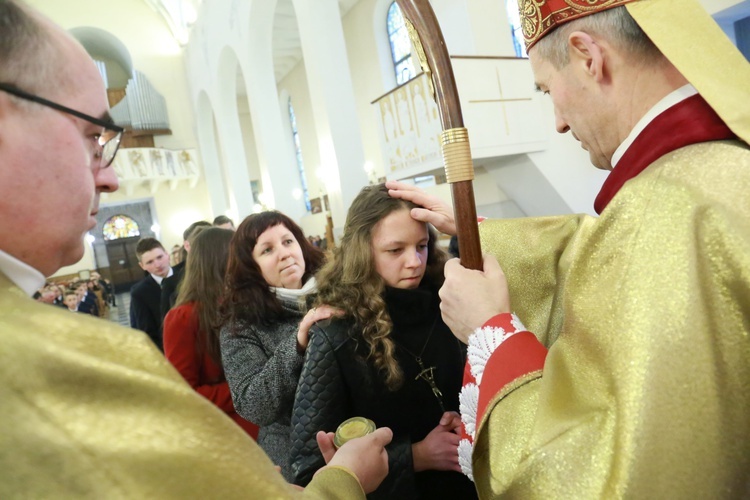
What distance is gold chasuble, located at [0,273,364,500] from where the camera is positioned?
51 centimetres

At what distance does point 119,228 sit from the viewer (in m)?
20.3

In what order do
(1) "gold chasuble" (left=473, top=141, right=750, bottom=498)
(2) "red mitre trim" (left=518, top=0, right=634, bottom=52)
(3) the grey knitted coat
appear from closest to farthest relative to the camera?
(1) "gold chasuble" (left=473, top=141, right=750, bottom=498) → (2) "red mitre trim" (left=518, top=0, right=634, bottom=52) → (3) the grey knitted coat

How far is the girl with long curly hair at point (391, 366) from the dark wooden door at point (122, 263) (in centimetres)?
2070

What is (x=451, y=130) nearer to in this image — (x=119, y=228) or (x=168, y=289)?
(x=168, y=289)

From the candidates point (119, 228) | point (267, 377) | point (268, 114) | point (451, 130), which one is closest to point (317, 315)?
point (267, 377)

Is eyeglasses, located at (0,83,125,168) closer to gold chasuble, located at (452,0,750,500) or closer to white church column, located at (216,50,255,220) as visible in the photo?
gold chasuble, located at (452,0,750,500)

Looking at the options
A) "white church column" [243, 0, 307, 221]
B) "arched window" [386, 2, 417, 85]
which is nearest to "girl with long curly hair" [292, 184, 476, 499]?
"white church column" [243, 0, 307, 221]

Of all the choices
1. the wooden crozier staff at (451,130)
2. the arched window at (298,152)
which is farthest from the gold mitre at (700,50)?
the arched window at (298,152)

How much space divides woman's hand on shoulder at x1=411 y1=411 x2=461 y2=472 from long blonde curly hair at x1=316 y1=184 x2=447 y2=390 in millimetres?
188

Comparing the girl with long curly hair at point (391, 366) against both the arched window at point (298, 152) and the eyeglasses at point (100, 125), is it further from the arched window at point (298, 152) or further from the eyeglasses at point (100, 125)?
the arched window at point (298, 152)

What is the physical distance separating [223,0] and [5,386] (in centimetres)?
1375

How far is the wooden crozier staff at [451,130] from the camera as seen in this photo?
118 cm

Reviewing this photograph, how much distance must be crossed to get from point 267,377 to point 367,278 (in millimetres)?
647

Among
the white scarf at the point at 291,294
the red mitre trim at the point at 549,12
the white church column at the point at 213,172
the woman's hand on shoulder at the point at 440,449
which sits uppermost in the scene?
the white church column at the point at 213,172
